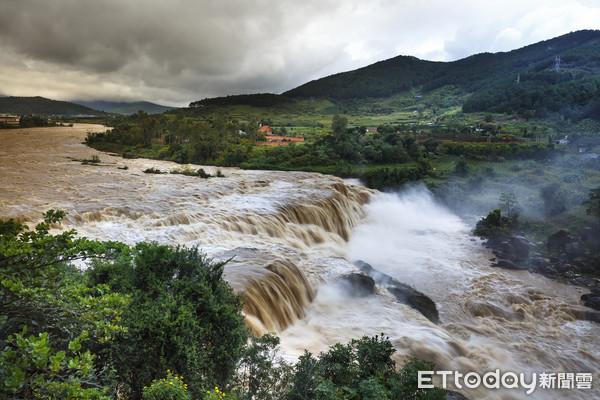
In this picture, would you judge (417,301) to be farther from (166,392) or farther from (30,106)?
(30,106)

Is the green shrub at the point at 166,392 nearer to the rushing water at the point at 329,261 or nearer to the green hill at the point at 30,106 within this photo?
the rushing water at the point at 329,261

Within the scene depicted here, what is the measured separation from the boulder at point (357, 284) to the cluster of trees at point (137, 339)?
24.2 ft

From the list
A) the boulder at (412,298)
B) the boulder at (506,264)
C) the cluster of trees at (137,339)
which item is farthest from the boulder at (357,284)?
the boulder at (506,264)

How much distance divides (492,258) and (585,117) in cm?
8246

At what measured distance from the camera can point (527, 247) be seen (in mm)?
22656

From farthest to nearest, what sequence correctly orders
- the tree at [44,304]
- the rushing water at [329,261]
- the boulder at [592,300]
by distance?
the boulder at [592,300] < the rushing water at [329,261] < the tree at [44,304]

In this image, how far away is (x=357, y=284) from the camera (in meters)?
15.4

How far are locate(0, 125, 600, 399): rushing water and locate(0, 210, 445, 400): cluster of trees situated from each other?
3.73 m

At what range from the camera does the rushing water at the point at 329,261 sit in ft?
39.5

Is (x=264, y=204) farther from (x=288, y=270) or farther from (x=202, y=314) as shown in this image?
(x=202, y=314)

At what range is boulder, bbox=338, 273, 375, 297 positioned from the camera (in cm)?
1520

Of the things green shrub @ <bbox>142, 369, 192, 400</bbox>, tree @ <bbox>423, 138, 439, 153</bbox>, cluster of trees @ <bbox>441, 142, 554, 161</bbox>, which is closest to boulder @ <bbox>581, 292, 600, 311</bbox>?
green shrub @ <bbox>142, 369, 192, 400</bbox>

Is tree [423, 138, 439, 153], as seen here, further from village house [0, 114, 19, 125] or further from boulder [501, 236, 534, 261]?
village house [0, 114, 19, 125]

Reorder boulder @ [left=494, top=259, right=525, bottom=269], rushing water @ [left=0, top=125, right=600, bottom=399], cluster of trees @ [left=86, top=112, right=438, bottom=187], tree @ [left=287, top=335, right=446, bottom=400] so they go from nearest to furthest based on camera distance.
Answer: tree @ [left=287, top=335, right=446, bottom=400]
rushing water @ [left=0, top=125, right=600, bottom=399]
boulder @ [left=494, top=259, right=525, bottom=269]
cluster of trees @ [left=86, top=112, right=438, bottom=187]
